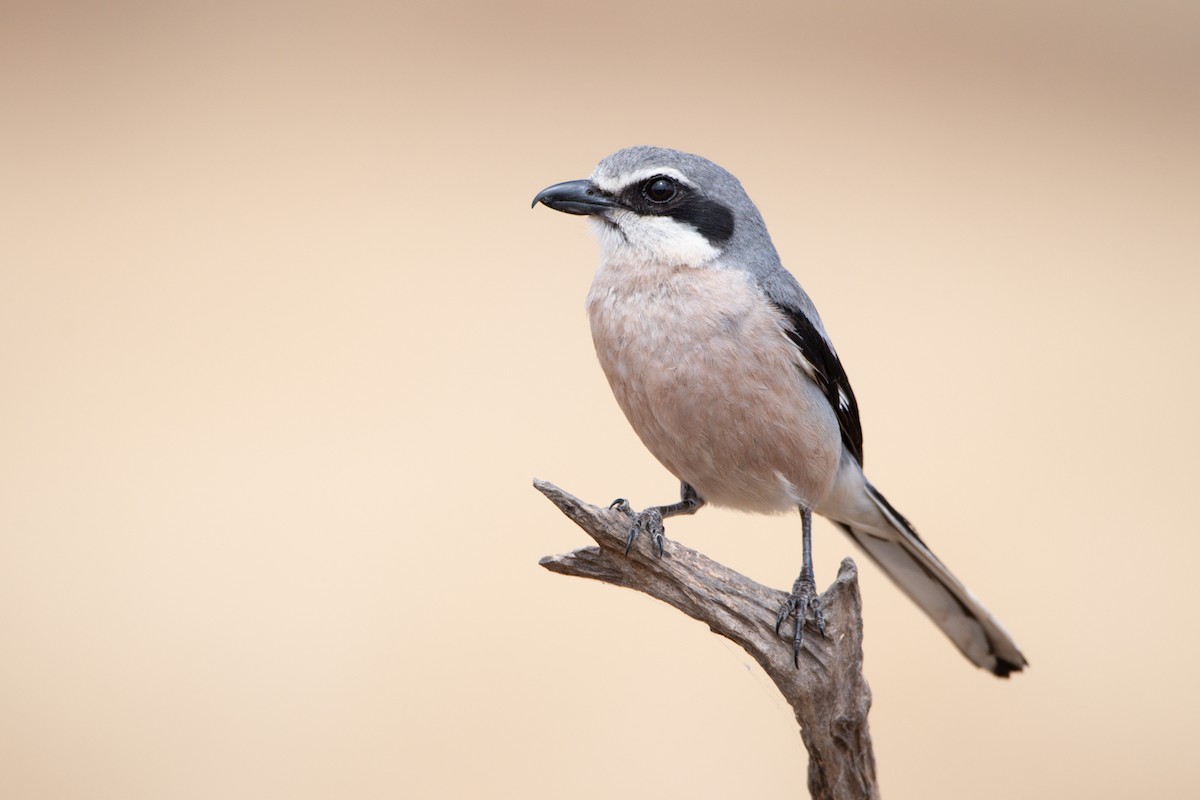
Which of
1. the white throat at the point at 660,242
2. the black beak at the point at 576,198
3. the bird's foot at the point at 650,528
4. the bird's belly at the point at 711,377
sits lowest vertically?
the bird's foot at the point at 650,528

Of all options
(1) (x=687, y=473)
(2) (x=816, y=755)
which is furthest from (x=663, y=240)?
(2) (x=816, y=755)

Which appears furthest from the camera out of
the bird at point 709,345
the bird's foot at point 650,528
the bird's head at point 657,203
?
the bird's head at point 657,203

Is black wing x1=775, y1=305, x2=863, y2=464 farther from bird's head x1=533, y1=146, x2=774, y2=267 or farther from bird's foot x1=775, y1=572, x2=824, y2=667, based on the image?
bird's foot x1=775, y1=572, x2=824, y2=667

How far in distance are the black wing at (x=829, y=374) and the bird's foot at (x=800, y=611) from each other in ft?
1.72

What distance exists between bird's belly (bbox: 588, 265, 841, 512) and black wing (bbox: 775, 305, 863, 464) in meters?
0.04

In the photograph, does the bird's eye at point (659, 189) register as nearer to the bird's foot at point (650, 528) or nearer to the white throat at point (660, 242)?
the white throat at point (660, 242)

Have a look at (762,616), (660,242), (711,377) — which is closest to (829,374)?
(711,377)

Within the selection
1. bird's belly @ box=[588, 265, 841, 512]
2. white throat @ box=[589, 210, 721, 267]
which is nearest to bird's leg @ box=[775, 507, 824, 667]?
bird's belly @ box=[588, 265, 841, 512]

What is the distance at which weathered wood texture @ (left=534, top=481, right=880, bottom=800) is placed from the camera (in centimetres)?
243

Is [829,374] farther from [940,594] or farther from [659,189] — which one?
[940,594]

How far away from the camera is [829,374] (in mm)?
2744

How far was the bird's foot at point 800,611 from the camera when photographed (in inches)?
96.7

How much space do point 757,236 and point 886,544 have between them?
103 cm

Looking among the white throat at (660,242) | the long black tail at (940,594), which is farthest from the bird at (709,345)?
the long black tail at (940,594)
